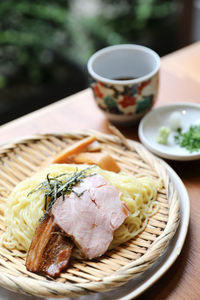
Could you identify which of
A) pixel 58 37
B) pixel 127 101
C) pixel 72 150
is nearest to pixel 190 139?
pixel 127 101

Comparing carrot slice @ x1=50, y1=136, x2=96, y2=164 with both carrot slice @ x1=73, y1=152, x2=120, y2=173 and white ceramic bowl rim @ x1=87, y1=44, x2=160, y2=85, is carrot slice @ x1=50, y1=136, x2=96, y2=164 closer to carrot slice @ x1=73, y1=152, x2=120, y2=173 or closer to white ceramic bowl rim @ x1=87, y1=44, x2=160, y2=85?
carrot slice @ x1=73, y1=152, x2=120, y2=173

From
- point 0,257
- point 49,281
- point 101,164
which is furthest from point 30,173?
point 49,281

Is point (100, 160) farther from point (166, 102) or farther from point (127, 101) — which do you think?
point (166, 102)

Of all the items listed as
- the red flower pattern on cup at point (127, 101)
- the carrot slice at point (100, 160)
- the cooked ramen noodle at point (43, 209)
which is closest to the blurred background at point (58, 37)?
the red flower pattern on cup at point (127, 101)

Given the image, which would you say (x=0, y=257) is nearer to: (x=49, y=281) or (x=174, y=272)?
(x=49, y=281)

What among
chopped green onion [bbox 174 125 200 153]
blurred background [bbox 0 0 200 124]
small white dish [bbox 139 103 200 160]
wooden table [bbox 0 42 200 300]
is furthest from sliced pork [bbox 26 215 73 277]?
blurred background [bbox 0 0 200 124]

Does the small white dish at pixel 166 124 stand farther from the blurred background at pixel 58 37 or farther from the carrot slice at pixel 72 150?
the blurred background at pixel 58 37
